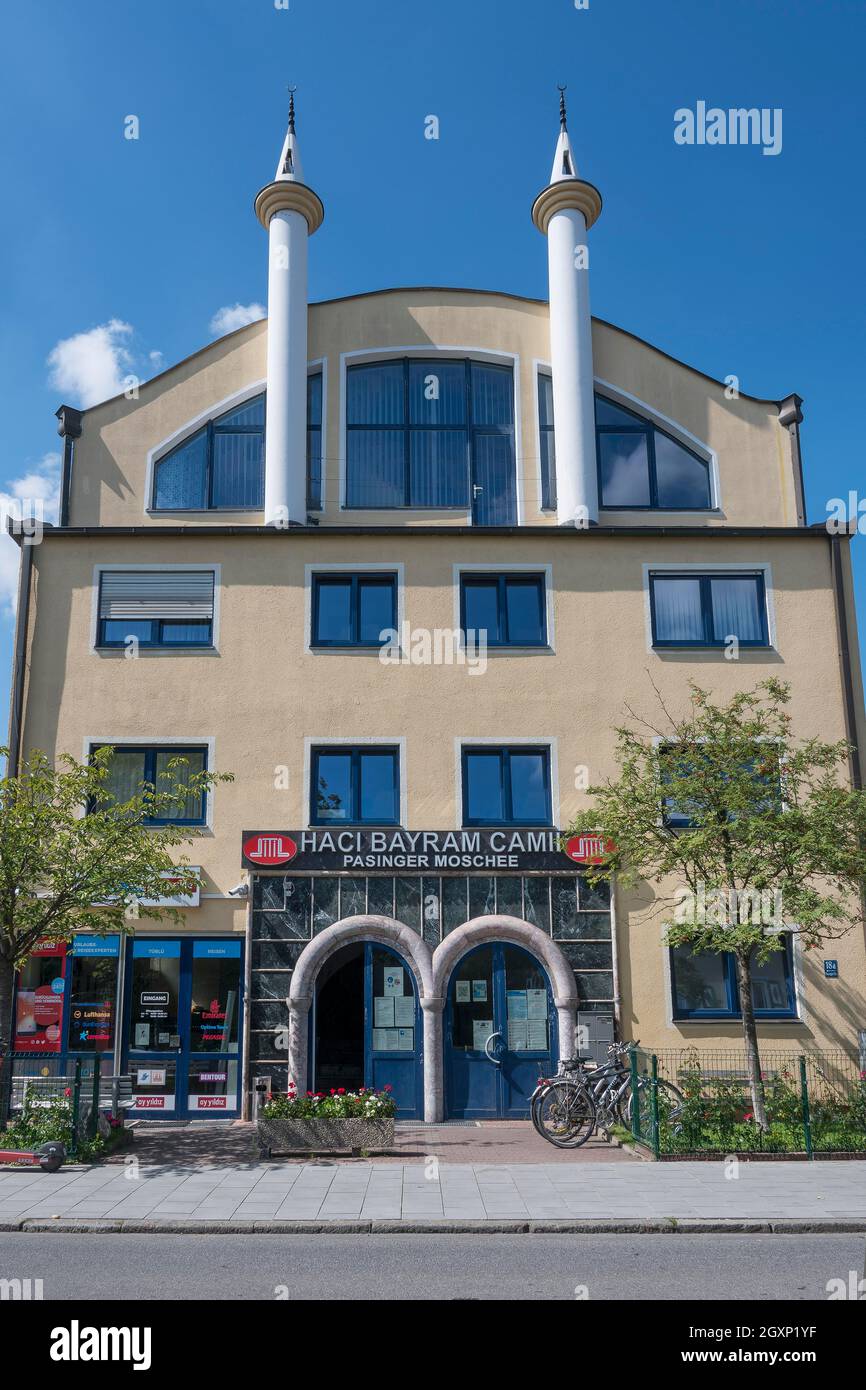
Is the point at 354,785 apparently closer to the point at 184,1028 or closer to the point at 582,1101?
the point at 184,1028

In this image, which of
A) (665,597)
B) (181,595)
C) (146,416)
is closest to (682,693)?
(665,597)

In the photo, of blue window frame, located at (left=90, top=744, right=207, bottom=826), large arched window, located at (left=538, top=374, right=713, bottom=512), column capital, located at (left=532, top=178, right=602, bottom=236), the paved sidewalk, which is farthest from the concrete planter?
column capital, located at (left=532, top=178, right=602, bottom=236)

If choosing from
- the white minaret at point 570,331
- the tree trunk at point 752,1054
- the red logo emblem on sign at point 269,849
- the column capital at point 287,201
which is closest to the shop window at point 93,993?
the red logo emblem on sign at point 269,849

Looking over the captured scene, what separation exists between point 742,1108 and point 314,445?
13665mm

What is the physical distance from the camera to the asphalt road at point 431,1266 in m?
8.71

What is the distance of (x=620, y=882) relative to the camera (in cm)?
1778

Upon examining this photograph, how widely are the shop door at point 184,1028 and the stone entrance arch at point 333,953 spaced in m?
1.12

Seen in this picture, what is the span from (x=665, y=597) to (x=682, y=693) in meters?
1.80

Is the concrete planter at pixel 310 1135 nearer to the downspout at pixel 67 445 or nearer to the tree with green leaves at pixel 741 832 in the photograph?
the tree with green leaves at pixel 741 832

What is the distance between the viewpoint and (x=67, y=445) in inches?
861

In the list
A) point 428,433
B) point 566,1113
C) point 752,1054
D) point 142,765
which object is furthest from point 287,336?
point 752,1054

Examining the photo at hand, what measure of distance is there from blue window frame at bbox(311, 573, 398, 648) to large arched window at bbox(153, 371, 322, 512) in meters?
2.10

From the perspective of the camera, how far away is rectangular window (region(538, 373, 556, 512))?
21.9m

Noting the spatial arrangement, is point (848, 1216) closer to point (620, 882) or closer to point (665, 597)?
point (620, 882)
